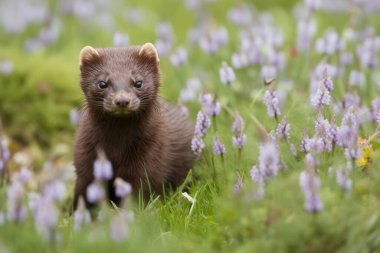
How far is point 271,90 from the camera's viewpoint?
5188 mm

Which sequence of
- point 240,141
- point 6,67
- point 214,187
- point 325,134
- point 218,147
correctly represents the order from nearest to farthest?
1. point 325,134
2. point 240,141
3. point 218,147
4. point 214,187
5. point 6,67

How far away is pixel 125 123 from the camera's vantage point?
228 inches

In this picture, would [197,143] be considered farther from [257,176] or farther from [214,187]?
[257,176]

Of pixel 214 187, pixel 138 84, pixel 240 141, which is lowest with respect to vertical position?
pixel 214 187

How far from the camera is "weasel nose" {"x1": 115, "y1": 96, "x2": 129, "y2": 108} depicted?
5.29 metres

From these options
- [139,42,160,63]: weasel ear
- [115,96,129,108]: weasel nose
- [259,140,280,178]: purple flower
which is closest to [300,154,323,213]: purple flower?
[259,140,280,178]: purple flower

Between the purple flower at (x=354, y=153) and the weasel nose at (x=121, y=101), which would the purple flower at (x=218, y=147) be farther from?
the purple flower at (x=354, y=153)

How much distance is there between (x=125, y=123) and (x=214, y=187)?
894mm

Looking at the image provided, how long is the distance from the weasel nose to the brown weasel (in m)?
0.15

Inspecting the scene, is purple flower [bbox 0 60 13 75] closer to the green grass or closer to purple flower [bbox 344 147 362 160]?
the green grass

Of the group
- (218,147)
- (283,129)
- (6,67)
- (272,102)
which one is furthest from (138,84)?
(6,67)

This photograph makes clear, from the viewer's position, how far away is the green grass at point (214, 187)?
13.0ft

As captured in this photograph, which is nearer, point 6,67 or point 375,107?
point 375,107

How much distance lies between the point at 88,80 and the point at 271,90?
4.65 ft
